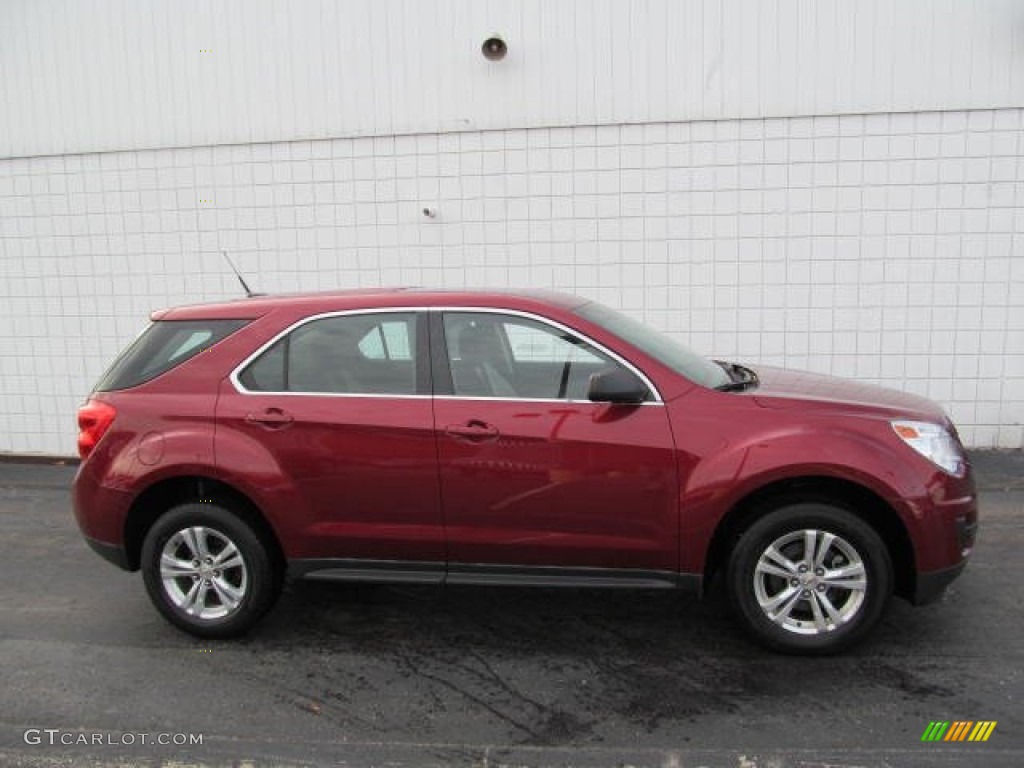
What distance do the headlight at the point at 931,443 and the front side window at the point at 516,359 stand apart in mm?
1292

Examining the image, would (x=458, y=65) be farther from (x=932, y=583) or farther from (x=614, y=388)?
(x=932, y=583)

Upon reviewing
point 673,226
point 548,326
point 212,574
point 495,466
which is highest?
point 673,226

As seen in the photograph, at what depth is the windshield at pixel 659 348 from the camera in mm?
3900

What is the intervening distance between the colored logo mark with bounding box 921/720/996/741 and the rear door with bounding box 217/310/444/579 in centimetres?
210

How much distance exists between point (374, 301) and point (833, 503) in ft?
7.56

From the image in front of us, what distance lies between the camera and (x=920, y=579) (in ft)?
11.8

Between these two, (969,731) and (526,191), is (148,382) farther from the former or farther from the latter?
Answer: (526,191)

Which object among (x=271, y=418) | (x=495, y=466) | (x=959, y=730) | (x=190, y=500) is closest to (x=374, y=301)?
(x=271, y=418)

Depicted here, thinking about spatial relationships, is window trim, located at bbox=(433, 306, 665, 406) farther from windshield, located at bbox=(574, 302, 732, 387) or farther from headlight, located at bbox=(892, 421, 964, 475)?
headlight, located at bbox=(892, 421, 964, 475)

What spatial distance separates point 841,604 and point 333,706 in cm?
225

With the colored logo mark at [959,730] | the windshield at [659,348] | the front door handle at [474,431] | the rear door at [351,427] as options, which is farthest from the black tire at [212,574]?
the colored logo mark at [959,730]

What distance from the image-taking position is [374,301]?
404 cm

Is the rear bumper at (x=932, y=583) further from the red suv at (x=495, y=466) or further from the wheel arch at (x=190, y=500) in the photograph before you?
the wheel arch at (x=190, y=500)

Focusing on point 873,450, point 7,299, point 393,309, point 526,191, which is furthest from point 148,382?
point 7,299
